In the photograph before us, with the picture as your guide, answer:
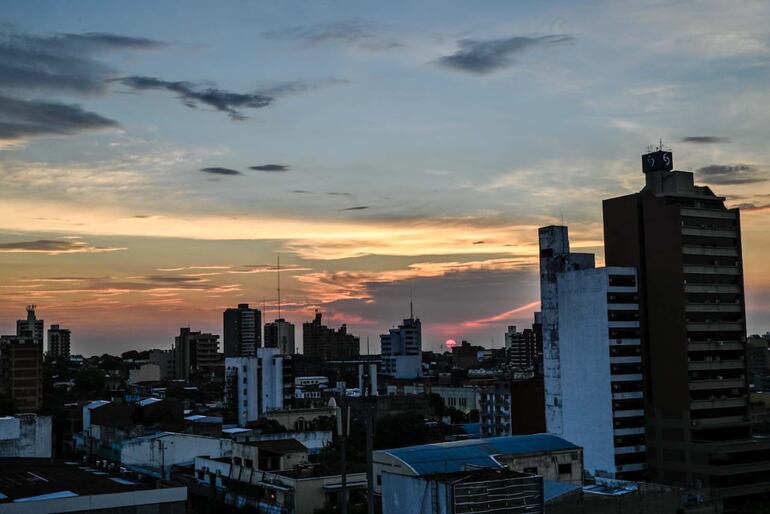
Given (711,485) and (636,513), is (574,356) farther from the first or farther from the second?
(636,513)

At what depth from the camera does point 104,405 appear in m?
114

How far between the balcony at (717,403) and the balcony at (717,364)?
10.0 ft

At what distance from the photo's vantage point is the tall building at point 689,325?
78.2 metres

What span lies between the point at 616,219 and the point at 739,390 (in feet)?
67.9

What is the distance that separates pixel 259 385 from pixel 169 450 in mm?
56163

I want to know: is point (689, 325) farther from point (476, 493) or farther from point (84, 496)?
point (84, 496)

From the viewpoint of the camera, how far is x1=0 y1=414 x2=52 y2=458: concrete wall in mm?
71875

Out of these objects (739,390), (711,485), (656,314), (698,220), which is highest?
(698,220)

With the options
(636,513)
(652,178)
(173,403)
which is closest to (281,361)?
(173,403)

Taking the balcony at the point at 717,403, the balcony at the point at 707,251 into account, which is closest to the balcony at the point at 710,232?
the balcony at the point at 707,251

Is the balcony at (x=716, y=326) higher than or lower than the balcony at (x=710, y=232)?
lower

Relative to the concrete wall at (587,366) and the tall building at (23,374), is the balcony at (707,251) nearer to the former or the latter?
the concrete wall at (587,366)

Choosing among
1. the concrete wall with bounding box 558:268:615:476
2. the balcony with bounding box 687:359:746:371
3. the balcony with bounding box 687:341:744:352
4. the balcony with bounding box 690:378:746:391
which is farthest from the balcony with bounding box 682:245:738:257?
the balcony with bounding box 690:378:746:391

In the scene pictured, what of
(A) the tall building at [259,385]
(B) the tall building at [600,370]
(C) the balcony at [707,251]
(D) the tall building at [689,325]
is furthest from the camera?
(A) the tall building at [259,385]
